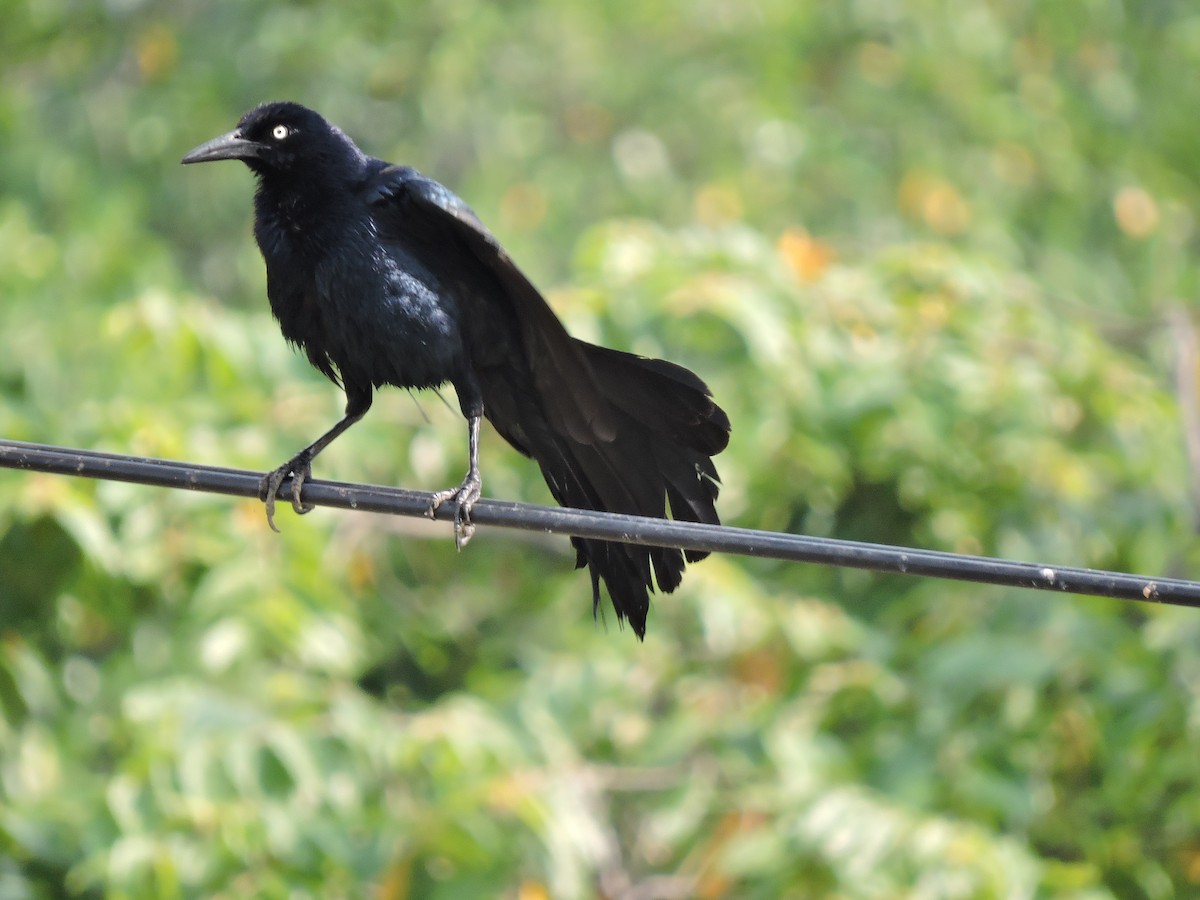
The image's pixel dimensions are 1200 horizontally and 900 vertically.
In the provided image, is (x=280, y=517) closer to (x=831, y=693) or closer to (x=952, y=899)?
(x=831, y=693)

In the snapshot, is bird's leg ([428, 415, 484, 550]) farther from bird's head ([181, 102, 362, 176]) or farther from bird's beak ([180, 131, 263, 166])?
bird's beak ([180, 131, 263, 166])

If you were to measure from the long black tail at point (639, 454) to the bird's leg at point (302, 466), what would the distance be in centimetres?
66

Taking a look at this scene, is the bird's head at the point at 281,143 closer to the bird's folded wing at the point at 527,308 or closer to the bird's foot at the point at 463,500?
the bird's folded wing at the point at 527,308

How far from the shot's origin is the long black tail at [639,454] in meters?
3.88

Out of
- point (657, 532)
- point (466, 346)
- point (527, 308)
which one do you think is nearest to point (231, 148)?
point (466, 346)

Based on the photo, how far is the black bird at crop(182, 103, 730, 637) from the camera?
154 inches

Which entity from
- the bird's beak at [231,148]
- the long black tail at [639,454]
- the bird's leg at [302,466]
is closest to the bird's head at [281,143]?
the bird's beak at [231,148]

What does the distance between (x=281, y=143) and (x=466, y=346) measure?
0.81m

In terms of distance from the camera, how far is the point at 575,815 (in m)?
4.99

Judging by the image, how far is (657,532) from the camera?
2.91m

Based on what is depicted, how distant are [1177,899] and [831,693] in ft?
4.20

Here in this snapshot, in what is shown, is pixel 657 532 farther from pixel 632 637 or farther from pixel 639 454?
pixel 632 637

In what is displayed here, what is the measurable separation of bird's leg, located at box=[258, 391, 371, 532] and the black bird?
12 mm

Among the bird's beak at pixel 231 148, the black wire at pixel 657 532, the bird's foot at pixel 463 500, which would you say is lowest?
the black wire at pixel 657 532
